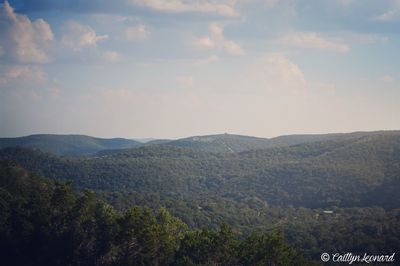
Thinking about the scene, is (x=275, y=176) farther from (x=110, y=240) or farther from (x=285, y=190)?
(x=110, y=240)

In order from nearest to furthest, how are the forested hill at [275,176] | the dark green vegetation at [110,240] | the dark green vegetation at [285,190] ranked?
the dark green vegetation at [110,240], the dark green vegetation at [285,190], the forested hill at [275,176]

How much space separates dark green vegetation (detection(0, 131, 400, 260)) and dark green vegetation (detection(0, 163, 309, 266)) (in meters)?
27.4

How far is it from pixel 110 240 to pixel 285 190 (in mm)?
112649

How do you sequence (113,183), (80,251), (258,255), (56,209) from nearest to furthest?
1. (258,255)
2. (80,251)
3. (56,209)
4. (113,183)

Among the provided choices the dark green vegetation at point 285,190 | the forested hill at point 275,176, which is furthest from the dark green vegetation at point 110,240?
the forested hill at point 275,176

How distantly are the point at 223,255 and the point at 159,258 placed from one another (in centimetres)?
690

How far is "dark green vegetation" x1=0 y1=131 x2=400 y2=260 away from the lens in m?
77.2

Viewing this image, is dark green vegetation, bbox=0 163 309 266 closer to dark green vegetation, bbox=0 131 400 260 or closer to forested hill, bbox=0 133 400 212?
dark green vegetation, bbox=0 131 400 260

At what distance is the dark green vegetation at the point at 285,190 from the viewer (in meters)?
77.2

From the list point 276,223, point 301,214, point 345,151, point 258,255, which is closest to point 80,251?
point 258,255

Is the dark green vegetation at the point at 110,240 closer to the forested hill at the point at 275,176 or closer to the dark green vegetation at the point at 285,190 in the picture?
the dark green vegetation at the point at 285,190

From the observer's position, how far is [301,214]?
110m

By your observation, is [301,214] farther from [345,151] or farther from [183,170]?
[183,170]

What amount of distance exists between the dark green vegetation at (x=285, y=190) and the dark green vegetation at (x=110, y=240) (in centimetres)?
2745
